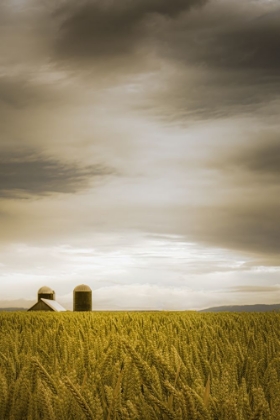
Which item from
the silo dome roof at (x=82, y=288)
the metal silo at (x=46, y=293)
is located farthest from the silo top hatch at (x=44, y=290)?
the silo dome roof at (x=82, y=288)

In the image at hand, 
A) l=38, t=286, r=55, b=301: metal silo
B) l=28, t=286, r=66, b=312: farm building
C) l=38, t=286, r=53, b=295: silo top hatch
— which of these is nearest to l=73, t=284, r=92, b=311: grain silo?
l=28, t=286, r=66, b=312: farm building

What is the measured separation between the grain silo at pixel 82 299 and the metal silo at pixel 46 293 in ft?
20.2

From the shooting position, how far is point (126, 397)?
92.8 inches

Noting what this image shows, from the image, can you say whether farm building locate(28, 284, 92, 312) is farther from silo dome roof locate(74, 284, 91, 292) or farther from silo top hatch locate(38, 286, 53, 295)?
silo top hatch locate(38, 286, 53, 295)

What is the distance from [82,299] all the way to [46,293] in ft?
23.6

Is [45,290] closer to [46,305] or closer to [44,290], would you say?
[44,290]

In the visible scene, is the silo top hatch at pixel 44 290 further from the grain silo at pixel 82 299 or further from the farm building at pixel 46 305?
the grain silo at pixel 82 299

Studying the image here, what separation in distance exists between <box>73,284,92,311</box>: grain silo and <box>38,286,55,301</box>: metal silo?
6.15 m

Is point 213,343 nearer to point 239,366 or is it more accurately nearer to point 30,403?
point 239,366

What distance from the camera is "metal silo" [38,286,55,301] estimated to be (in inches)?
1833

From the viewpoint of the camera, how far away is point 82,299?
4094 centimetres

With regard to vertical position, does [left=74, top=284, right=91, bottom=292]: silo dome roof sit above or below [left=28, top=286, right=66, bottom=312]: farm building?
above

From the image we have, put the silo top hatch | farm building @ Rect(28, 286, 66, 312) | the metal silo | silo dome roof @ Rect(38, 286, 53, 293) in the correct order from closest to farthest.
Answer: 1. farm building @ Rect(28, 286, 66, 312)
2. the metal silo
3. the silo top hatch
4. silo dome roof @ Rect(38, 286, 53, 293)

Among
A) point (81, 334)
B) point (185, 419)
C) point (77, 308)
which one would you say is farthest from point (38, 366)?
point (77, 308)
